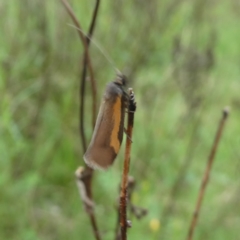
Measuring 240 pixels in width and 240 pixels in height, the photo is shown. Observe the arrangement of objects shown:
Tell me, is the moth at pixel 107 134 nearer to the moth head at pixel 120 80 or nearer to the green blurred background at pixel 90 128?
the moth head at pixel 120 80

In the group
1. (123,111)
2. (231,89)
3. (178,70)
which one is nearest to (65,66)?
(178,70)

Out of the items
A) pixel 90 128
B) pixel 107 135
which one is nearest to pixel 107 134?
pixel 107 135

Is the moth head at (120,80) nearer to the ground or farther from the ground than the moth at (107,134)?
farther from the ground

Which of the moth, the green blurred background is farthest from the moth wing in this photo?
the green blurred background

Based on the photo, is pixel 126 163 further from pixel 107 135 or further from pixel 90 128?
pixel 90 128

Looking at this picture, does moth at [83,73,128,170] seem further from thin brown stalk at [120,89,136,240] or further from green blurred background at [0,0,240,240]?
green blurred background at [0,0,240,240]

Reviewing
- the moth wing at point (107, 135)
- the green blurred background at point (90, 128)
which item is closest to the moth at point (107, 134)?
the moth wing at point (107, 135)

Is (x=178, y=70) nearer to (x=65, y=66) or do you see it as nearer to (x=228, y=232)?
(x=65, y=66)

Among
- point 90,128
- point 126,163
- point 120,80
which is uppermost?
point 90,128
